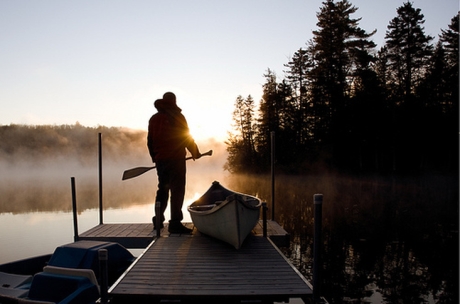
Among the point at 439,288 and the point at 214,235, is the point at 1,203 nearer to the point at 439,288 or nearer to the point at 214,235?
the point at 214,235

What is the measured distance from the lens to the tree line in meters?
37.6

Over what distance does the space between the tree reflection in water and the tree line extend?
14160 millimetres

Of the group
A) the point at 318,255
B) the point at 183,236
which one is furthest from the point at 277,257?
the point at 183,236

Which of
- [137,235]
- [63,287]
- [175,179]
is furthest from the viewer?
[137,235]

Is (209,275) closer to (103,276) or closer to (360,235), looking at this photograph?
(103,276)

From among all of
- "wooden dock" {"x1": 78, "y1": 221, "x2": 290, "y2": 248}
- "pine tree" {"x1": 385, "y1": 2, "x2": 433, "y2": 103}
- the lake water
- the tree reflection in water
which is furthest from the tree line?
"wooden dock" {"x1": 78, "y1": 221, "x2": 290, "y2": 248}

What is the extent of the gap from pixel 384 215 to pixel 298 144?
26564mm

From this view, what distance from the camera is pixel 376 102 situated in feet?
126

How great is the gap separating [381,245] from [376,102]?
1100 inches

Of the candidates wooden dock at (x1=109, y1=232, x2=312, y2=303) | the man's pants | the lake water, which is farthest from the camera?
the lake water

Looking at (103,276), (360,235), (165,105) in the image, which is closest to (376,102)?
(360,235)

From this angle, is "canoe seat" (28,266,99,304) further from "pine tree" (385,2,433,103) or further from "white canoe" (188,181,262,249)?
"pine tree" (385,2,433,103)

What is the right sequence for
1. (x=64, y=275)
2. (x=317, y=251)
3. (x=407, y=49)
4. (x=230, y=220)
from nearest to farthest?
(x=317, y=251) → (x=64, y=275) → (x=230, y=220) → (x=407, y=49)

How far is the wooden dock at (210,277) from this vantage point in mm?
4902
